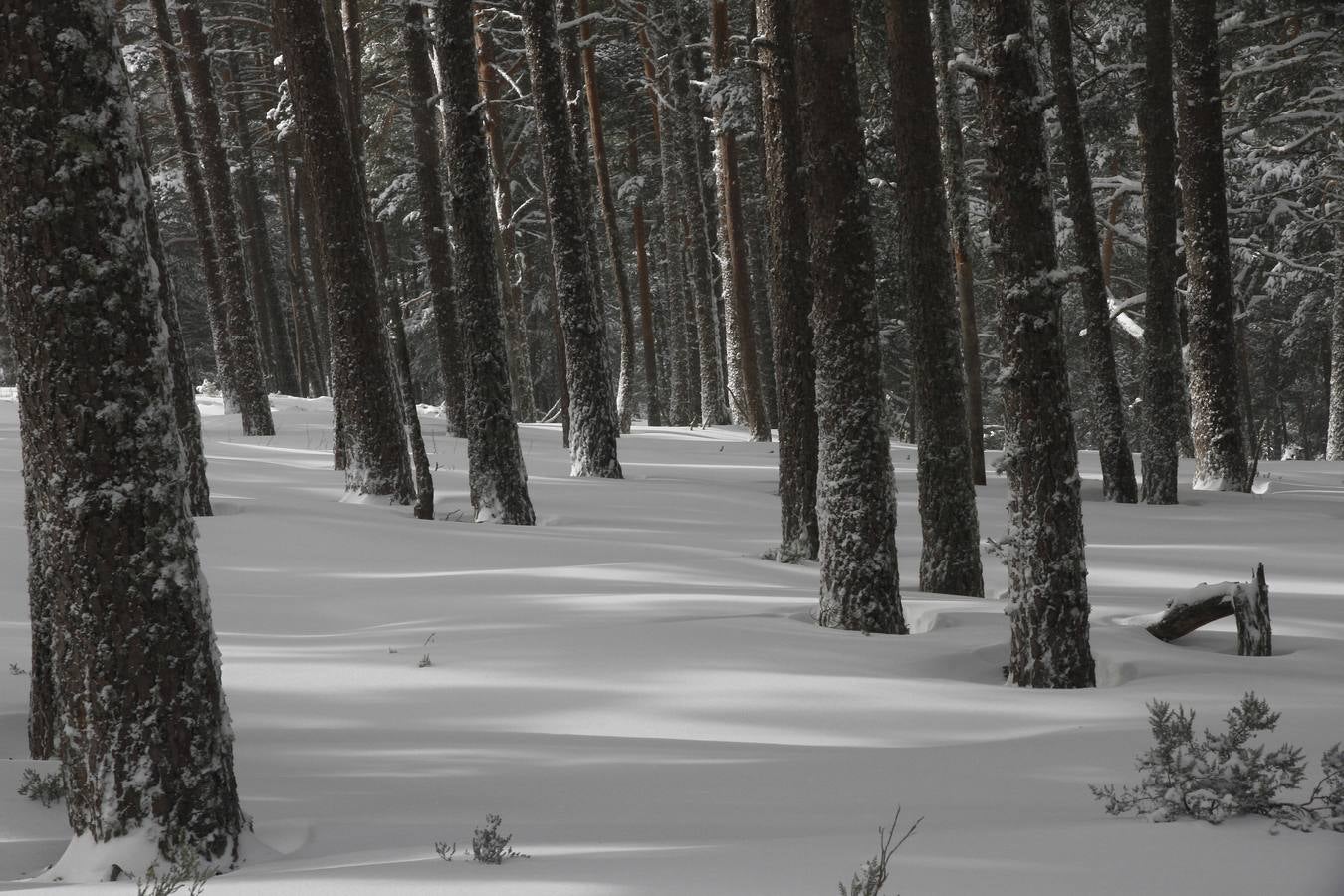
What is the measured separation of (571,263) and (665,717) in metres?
9.31

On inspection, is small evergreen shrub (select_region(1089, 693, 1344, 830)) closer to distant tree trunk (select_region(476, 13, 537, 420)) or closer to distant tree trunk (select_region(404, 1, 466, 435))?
distant tree trunk (select_region(404, 1, 466, 435))

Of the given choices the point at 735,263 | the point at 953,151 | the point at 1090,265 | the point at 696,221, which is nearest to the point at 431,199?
the point at 735,263

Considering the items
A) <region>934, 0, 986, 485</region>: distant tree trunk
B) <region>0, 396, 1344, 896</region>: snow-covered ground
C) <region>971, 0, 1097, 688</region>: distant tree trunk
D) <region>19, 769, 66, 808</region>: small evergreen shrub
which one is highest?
<region>934, 0, 986, 485</region>: distant tree trunk

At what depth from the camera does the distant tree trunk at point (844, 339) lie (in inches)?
308

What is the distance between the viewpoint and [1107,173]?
27875 millimetres

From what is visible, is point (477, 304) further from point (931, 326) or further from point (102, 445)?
point (102, 445)

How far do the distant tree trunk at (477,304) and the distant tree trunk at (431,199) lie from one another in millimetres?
3013

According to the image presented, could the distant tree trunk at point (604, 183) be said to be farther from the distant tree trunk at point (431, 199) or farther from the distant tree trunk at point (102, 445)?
the distant tree trunk at point (102, 445)

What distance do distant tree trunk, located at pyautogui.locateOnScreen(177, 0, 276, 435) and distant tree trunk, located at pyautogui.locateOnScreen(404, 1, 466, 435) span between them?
3.01 m

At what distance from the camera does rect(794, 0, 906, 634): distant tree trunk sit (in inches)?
308

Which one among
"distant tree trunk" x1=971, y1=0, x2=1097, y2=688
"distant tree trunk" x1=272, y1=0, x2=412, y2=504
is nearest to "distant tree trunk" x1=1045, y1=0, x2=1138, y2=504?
"distant tree trunk" x1=272, y1=0, x2=412, y2=504

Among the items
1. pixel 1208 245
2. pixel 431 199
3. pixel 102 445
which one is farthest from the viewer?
pixel 431 199

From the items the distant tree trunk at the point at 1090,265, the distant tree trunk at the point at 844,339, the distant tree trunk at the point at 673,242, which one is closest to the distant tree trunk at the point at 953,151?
the distant tree trunk at the point at 1090,265

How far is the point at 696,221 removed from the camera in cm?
2456
